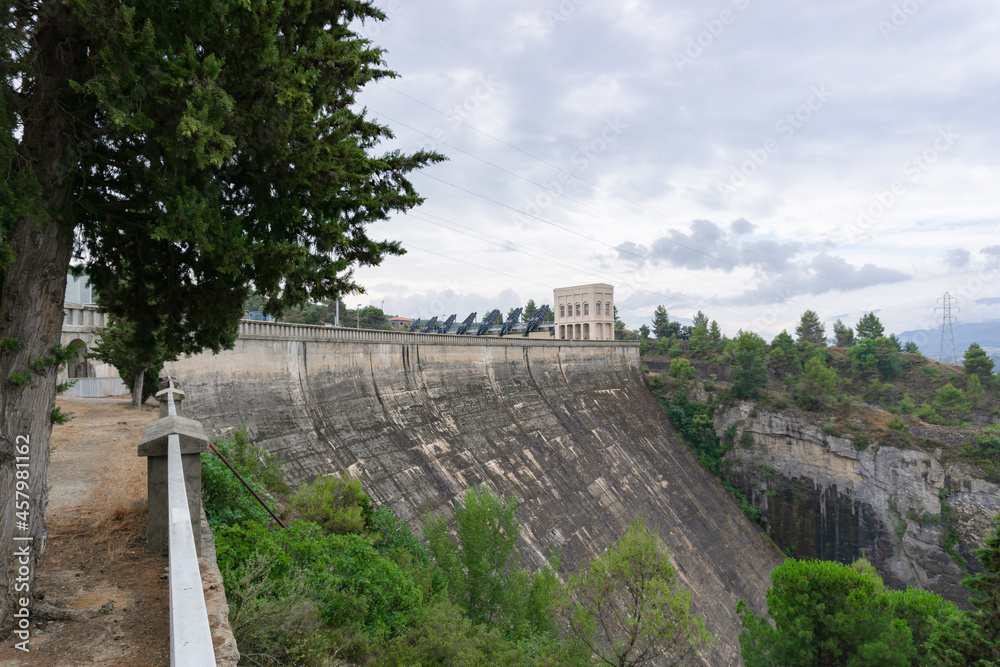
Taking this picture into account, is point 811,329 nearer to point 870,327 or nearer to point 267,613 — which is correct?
point 870,327

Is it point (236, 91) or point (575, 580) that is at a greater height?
point (236, 91)

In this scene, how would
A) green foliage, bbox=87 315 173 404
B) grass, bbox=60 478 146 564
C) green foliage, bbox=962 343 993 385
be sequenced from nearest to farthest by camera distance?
1. grass, bbox=60 478 146 564
2. green foliage, bbox=87 315 173 404
3. green foliage, bbox=962 343 993 385

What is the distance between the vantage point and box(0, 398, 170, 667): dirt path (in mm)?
3694

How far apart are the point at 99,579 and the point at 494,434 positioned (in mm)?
24774

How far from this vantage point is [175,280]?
560 centimetres

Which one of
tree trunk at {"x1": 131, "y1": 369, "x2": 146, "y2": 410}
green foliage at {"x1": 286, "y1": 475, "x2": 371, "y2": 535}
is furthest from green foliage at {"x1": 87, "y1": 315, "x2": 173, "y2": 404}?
green foliage at {"x1": 286, "y1": 475, "x2": 371, "y2": 535}

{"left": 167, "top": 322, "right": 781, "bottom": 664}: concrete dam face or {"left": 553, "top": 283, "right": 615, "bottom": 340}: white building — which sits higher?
{"left": 553, "top": 283, "right": 615, "bottom": 340}: white building

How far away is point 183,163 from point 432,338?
2495 centimetres

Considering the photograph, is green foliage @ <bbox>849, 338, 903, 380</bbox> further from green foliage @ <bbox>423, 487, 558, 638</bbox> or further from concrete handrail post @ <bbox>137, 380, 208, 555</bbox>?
concrete handrail post @ <bbox>137, 380, 208, 555</bbox>

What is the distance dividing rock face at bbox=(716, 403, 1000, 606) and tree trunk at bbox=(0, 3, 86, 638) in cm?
4867

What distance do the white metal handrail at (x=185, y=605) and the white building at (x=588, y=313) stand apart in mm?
49269

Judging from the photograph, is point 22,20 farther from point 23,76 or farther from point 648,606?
point 648,606

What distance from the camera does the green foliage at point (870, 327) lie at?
81.8 metres

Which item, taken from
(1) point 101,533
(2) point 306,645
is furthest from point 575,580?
(1) point 101,533
